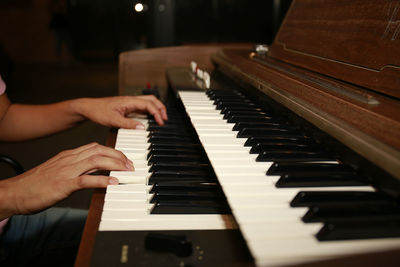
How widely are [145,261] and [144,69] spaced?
190 cm

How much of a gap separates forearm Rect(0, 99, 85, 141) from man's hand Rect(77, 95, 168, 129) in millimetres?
195

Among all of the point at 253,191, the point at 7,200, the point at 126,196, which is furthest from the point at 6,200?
the point at 253,191

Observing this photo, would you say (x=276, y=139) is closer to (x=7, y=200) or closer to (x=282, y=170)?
(x=282, y=170)

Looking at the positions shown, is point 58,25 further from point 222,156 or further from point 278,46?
point 222,156

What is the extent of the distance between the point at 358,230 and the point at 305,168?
0.84 ft

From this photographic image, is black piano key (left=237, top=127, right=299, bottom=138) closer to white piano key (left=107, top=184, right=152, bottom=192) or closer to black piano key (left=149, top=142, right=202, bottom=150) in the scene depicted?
black piano key (left=149, top=142, right=202, bottom=150)

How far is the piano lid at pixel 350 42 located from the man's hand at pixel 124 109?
643 millimetres

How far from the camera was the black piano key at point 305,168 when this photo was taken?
0.82 meters

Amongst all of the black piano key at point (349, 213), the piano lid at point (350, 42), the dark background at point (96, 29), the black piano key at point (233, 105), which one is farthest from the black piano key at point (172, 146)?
the dark background at point (96, 29)

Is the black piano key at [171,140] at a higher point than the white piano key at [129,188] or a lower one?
higher

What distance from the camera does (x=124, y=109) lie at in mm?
1541

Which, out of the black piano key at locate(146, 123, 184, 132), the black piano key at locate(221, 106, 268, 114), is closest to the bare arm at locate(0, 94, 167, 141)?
the black piano key at locate(146, 123, 184, 132)

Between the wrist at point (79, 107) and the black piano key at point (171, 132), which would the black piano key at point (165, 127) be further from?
the wrist at point (79, 107)

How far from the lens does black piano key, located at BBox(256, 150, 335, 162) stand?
906 mm
